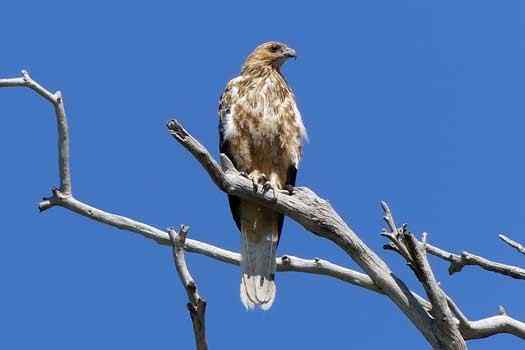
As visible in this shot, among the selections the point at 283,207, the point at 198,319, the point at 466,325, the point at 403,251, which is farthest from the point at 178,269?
the point at 466,325

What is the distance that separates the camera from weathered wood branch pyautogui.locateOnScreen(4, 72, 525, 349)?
18.8ft

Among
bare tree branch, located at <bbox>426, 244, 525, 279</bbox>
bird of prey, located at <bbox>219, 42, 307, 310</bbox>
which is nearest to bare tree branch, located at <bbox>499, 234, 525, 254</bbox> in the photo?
bare tree branch, located at <bbox>426, 244, 525, 279</bbox>

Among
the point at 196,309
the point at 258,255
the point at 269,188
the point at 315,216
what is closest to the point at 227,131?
the point at 258,255

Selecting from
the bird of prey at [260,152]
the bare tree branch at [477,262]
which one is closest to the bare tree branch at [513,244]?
Answer: the bare tree branch at [477,262]

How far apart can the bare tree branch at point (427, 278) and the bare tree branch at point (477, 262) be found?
0.80 metres

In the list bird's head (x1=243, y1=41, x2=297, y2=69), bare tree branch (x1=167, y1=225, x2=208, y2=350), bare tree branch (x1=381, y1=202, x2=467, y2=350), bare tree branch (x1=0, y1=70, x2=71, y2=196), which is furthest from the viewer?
bird's head (x1=243, y1=41, x2=297, y2=69)

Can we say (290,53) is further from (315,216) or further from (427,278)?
(427,278)

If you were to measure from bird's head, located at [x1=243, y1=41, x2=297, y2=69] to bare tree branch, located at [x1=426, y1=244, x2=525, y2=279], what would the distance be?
9.33 feet

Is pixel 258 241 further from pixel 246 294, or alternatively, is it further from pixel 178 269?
pixel 178 269

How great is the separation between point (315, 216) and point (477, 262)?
3.70 ft

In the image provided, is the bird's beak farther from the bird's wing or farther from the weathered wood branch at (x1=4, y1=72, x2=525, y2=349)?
the weathered wood branch at (x1=4, y1=72, x2=525, y2=349)

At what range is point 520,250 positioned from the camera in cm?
636

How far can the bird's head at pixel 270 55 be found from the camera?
8.61 m

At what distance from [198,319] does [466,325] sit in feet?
7.64
